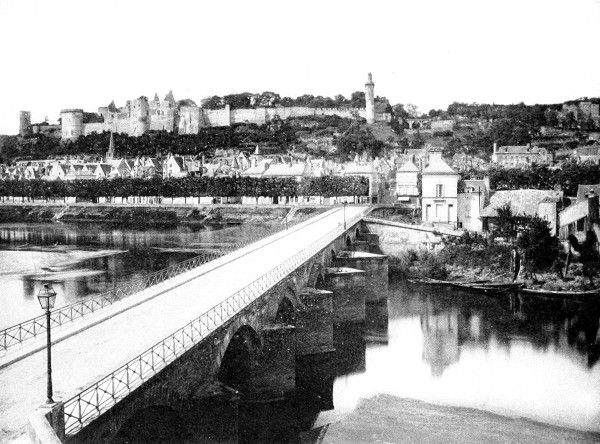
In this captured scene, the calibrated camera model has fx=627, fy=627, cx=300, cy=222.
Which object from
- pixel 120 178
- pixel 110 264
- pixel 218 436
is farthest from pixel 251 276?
pixel 120 178

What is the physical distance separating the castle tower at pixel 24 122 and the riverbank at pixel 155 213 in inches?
2488

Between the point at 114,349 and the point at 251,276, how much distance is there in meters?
10.5

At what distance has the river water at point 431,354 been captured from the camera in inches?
806

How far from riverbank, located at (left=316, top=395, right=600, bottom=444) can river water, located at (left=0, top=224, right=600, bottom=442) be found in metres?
0.84

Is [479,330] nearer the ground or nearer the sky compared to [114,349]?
nearer the ground

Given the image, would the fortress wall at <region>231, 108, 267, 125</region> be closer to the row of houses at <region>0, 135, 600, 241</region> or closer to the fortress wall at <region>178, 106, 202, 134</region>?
the fortress wall at <region>178, 106, 202, 134</region>

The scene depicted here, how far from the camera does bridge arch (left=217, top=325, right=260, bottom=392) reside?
20.5 m

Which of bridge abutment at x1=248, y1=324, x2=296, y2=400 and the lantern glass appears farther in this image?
bridge abutment at x1=248, y1=324, x2=296, y2=400

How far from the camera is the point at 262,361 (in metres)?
21.1

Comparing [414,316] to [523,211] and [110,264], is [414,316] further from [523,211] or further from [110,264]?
[110,264]

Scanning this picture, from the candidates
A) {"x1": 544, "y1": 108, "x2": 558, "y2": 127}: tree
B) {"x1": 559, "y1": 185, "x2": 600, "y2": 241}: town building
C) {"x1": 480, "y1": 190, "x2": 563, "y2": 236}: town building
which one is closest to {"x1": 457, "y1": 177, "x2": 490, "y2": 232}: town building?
{"x1": 480, "y1": 190, "x2": 563, "y2": 236}: town building

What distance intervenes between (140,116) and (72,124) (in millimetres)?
20504

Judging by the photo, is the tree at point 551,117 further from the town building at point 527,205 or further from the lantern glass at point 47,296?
the lantern glass at point 47,296

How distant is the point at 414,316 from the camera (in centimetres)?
3428
